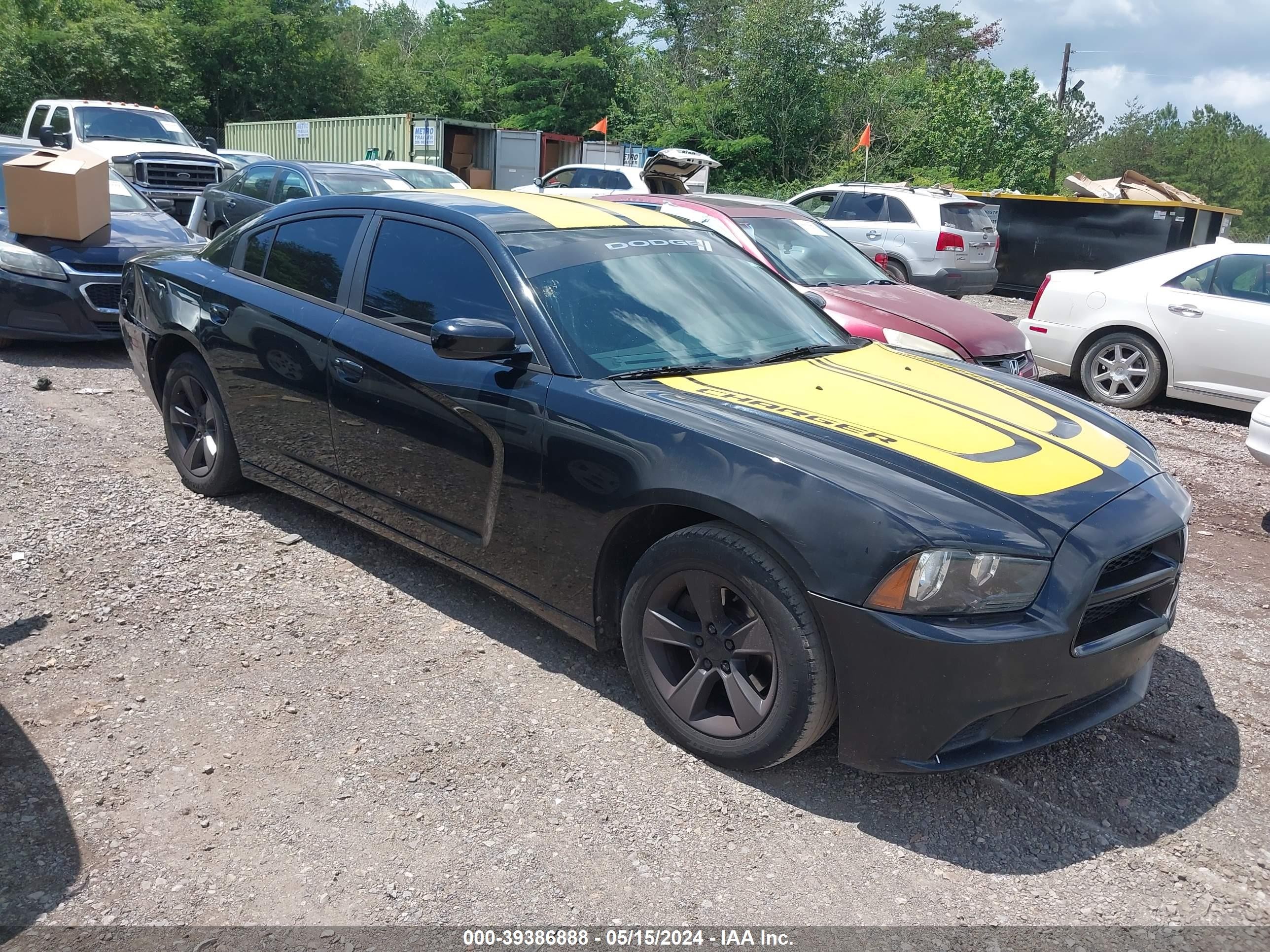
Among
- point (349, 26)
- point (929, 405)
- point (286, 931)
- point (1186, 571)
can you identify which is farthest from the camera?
point (349, 26)

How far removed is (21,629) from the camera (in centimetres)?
391

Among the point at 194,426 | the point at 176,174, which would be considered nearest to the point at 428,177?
the point at 176,174

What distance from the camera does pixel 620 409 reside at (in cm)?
331

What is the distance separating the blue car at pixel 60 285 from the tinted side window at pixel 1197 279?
8603mm

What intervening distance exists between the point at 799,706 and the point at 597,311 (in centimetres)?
163

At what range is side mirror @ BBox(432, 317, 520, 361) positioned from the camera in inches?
137

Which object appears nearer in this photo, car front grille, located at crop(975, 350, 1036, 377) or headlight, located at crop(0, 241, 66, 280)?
car front grille, located at crop(975, 350, 1036, 377)

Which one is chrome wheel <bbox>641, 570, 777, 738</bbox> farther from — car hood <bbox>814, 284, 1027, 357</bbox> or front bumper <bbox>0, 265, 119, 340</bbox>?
front bumper <bbox>0, 265, 119, 340</bbox>

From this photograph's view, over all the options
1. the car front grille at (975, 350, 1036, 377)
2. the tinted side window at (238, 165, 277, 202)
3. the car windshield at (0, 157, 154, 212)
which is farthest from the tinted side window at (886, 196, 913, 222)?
the car windshield at (0, 157, 154, 212)

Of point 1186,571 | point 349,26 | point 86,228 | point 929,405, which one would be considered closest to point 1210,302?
point 1186,571

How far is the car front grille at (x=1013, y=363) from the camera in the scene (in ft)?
24.1

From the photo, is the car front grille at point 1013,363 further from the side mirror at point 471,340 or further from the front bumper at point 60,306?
the front bumper at point 60,306

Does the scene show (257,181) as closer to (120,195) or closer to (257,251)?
(120,195)

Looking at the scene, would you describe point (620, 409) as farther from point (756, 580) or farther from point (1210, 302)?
point (1210, 302)
